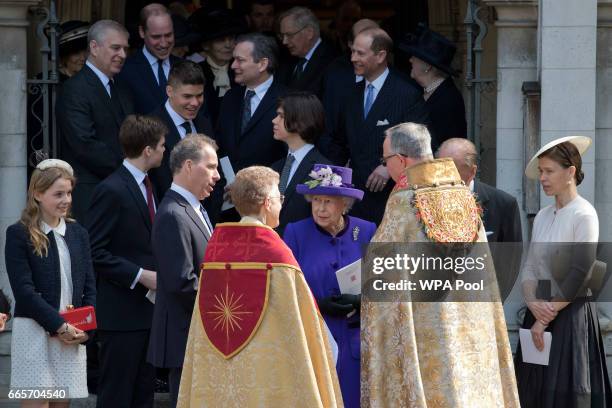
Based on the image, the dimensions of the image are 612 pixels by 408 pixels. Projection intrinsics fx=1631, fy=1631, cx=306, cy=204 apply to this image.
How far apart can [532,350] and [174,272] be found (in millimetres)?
2095

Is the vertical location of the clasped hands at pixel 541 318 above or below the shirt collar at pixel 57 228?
below

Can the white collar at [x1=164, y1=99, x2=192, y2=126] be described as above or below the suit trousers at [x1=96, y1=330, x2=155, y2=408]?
above

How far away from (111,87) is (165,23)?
654 millimetres

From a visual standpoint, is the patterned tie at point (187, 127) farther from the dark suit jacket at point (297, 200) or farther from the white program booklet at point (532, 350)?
the white program booklet at point (532, 350)

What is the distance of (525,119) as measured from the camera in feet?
34.8

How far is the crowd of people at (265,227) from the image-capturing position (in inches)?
312

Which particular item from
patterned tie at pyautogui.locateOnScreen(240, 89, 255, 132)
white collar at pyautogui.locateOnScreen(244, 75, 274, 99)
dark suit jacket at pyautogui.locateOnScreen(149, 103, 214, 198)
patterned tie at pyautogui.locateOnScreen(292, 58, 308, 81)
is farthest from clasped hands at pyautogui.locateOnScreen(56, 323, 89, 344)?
patterned tie at pyautogui.locateOnScreen(292, 58, 308, 81)

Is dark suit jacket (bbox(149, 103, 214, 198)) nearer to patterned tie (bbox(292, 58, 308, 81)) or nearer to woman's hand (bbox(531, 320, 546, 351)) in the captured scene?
patterned tie (bbox(292, 58, 308, 81))

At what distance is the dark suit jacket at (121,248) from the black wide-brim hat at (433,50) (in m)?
2.33

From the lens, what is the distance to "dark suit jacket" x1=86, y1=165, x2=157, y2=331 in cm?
934

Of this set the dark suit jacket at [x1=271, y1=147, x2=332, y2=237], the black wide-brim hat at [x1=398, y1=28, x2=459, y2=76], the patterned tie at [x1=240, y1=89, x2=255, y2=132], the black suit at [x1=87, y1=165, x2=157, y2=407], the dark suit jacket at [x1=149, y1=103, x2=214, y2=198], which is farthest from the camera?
the black wide-brim hat at [x1=398, y1=28, x2=459, y2=76]

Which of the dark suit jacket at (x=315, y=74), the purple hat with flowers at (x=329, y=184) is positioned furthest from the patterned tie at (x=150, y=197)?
the dark suit jacket at (x=315, y=74)

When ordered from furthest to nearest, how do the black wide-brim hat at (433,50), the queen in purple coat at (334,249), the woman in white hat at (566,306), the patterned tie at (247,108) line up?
1. the black wide-brim hat at (433,50)
2. the patterned tie at (247,108)
3. the woman in white hat at (566,306)
4. the queen in purple coat at (334,249)

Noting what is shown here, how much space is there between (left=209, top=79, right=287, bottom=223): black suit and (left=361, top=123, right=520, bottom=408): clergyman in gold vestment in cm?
225
